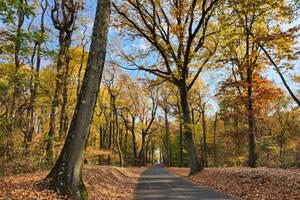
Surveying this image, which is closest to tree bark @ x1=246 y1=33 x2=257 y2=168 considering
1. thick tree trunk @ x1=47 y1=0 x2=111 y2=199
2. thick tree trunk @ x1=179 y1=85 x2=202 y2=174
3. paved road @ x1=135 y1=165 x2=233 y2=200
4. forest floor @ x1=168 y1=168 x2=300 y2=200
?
thick tree trunk @ x1=179 y1=85 x2=202 y2=174

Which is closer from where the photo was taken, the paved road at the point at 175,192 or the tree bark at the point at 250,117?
the paved road at the point at 175,192

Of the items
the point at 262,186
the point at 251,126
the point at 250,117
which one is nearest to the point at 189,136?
the point at 251,126

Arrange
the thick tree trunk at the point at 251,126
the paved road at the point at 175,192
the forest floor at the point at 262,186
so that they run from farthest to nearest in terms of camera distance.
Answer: the thick tree trunk at the point at 251,126 < the paved road at the point at 175,192 < the forest floor at the point at 262,186

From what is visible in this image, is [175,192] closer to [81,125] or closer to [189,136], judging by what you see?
[81,125]

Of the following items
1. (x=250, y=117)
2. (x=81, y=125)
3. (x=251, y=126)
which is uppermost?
(x=250, y=117)

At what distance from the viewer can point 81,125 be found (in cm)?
748

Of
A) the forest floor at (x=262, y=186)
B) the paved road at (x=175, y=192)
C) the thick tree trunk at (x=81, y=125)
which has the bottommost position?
the paved road at (x=175, y=192)

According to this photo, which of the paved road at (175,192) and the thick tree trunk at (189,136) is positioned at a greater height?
the thick tree trunk at (189,136)

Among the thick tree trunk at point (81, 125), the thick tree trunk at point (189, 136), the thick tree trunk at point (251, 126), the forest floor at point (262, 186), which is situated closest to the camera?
the thick tree trunk at point (81, 125)


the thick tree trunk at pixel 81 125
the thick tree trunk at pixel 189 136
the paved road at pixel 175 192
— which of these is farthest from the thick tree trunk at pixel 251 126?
the thick tree trunk at pixel 81 125

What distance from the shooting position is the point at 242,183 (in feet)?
38.1

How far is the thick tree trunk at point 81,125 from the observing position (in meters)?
7.16

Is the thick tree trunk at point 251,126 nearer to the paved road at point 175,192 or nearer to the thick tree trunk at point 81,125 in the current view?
the paved road at point 175,192

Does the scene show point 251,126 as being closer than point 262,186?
No
